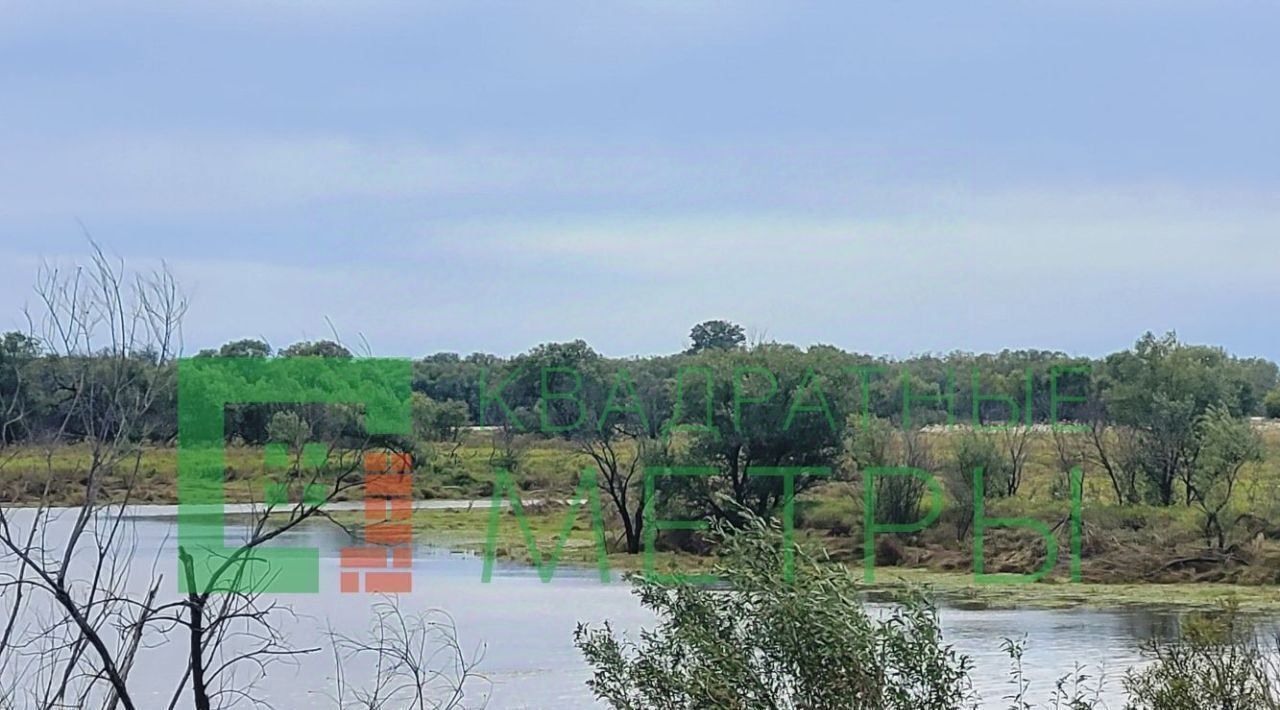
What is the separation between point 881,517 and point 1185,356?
269 inches

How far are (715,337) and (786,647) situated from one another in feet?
117

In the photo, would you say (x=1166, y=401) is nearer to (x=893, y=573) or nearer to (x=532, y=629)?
(x=893, y=573)

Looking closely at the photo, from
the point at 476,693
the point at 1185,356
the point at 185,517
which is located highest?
the point at 1185,356

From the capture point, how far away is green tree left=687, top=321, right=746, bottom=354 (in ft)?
114

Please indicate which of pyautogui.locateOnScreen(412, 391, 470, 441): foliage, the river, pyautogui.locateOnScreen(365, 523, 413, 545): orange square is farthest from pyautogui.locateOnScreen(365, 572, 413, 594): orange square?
pyautogui.locateOnScreen(412, 391, 470, 441): foliage

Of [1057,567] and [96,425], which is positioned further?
[1057,567]

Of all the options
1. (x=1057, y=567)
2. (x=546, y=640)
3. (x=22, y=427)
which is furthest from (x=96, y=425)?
(x=1057, y=567)

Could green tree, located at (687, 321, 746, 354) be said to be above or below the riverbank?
above

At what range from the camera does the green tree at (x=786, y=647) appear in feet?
18.5

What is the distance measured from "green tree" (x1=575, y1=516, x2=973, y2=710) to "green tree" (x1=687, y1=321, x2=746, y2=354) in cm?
2675

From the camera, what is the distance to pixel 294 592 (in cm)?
1978

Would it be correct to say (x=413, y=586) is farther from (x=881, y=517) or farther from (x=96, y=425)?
(x=96, y=425)

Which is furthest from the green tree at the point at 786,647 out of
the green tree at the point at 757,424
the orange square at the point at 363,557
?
the green tree at the point at 757,424

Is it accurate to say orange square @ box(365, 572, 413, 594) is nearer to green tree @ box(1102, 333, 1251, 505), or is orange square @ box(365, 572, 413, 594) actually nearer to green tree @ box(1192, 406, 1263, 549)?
green tree @ box(1192, 406, 1263, 549)
